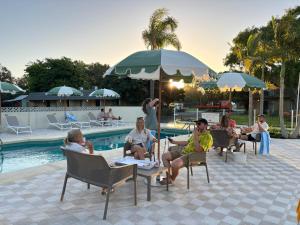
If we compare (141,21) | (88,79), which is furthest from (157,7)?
(88,79)

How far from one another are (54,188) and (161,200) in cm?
198

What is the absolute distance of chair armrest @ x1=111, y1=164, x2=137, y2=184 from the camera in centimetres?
356

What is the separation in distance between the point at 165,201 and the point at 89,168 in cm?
137

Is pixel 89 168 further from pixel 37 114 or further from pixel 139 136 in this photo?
pixel 37 114

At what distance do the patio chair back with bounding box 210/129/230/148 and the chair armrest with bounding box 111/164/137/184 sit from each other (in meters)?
3.67

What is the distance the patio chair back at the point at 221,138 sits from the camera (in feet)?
22.7

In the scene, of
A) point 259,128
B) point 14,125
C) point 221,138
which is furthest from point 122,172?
point 14,125

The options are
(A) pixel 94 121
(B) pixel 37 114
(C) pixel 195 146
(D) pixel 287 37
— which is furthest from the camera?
(A) pixel 94 121

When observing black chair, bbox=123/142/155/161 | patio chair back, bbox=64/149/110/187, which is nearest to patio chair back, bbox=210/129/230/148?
black chair, bbox=123/142/155/161

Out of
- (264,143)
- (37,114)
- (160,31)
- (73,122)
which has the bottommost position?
(264,143)

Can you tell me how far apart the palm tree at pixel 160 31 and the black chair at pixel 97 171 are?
13.1 meters

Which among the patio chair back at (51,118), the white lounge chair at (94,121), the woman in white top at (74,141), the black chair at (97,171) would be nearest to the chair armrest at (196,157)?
the black chair at (97,171)

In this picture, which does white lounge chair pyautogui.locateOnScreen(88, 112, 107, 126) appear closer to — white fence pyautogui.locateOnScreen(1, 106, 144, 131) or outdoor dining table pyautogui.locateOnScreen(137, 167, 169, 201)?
white fence pyautogui.locateOnScreen(1, 106, 144, 131)

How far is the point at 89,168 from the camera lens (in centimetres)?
368
